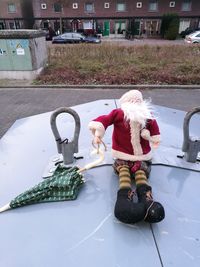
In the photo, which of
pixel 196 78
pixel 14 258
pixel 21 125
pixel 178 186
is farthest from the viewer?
pixel 196 78

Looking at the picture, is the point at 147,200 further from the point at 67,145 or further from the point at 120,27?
the point at 120,27

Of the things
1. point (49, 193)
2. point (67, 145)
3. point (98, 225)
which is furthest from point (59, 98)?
point (98, 225)

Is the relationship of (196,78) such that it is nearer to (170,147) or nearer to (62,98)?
(62,98)

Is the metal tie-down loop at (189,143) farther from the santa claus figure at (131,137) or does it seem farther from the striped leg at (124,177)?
the striped leg at (124,177)

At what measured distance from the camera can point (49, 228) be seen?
3.56 ft

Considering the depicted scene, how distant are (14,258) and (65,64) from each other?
10.2 m

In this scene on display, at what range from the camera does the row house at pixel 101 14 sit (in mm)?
32719

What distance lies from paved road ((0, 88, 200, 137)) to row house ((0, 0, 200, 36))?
26961 millimetres

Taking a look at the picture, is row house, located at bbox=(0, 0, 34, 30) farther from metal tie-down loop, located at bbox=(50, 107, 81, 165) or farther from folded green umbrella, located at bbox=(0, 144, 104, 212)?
folded green umbrella, located at bbox=(0, 144, 104, 212)

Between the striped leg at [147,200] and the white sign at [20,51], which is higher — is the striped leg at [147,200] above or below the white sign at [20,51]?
above

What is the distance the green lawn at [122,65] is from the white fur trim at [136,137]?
730 centimetres

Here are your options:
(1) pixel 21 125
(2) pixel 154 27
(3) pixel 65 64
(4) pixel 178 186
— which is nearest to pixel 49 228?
(4) pixel 178 186

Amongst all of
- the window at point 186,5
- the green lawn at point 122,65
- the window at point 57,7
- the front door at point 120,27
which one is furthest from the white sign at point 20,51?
the window at point 186,5

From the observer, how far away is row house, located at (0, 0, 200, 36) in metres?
32.7
